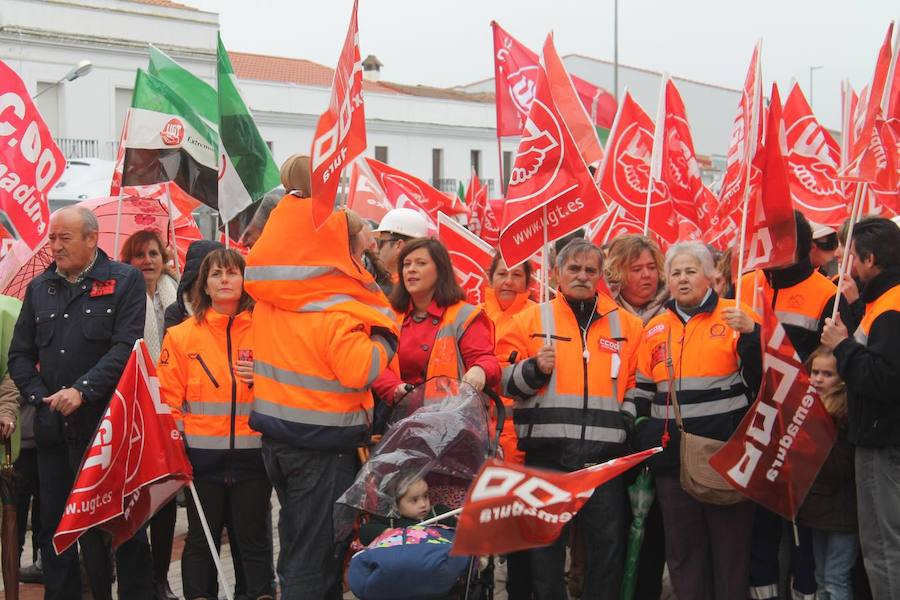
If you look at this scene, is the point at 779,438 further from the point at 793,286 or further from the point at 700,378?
the point at 793,286

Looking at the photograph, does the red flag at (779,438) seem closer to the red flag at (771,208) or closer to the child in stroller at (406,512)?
the red flag at (771,208)

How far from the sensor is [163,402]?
545 centimetres

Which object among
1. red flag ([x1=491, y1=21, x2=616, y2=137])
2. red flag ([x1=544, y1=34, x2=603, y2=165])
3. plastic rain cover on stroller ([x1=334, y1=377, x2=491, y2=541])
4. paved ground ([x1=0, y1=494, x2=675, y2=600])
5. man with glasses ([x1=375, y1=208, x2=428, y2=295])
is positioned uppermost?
red flag ([x1=491, y1=21, x2=616, y2=137])

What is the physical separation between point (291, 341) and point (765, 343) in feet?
7.19

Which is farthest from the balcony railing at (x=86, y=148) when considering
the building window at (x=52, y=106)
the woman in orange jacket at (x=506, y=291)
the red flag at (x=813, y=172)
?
the woman in orange jacket at (x=506, y=291)

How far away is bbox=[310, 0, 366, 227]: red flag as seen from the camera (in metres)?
4.82

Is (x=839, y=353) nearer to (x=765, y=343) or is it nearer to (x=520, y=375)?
(x=765, y=343)

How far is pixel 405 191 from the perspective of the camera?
36.3ft

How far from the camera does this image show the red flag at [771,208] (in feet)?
17.7

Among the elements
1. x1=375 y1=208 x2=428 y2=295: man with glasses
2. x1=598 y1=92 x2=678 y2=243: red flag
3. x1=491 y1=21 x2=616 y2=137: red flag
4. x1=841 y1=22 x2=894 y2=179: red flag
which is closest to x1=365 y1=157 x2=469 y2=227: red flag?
x1=491 y1=21 x2=616 y2=137: red flag

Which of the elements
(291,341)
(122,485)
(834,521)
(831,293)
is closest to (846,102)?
(831,293)

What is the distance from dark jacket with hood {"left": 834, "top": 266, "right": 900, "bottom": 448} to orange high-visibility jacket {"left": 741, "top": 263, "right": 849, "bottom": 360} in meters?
0.66

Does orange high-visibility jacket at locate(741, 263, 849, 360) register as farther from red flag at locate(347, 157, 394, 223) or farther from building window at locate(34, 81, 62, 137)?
building window at locate(34, 81, 62, 137)

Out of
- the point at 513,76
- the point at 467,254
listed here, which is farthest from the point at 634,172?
the point at 467,254
